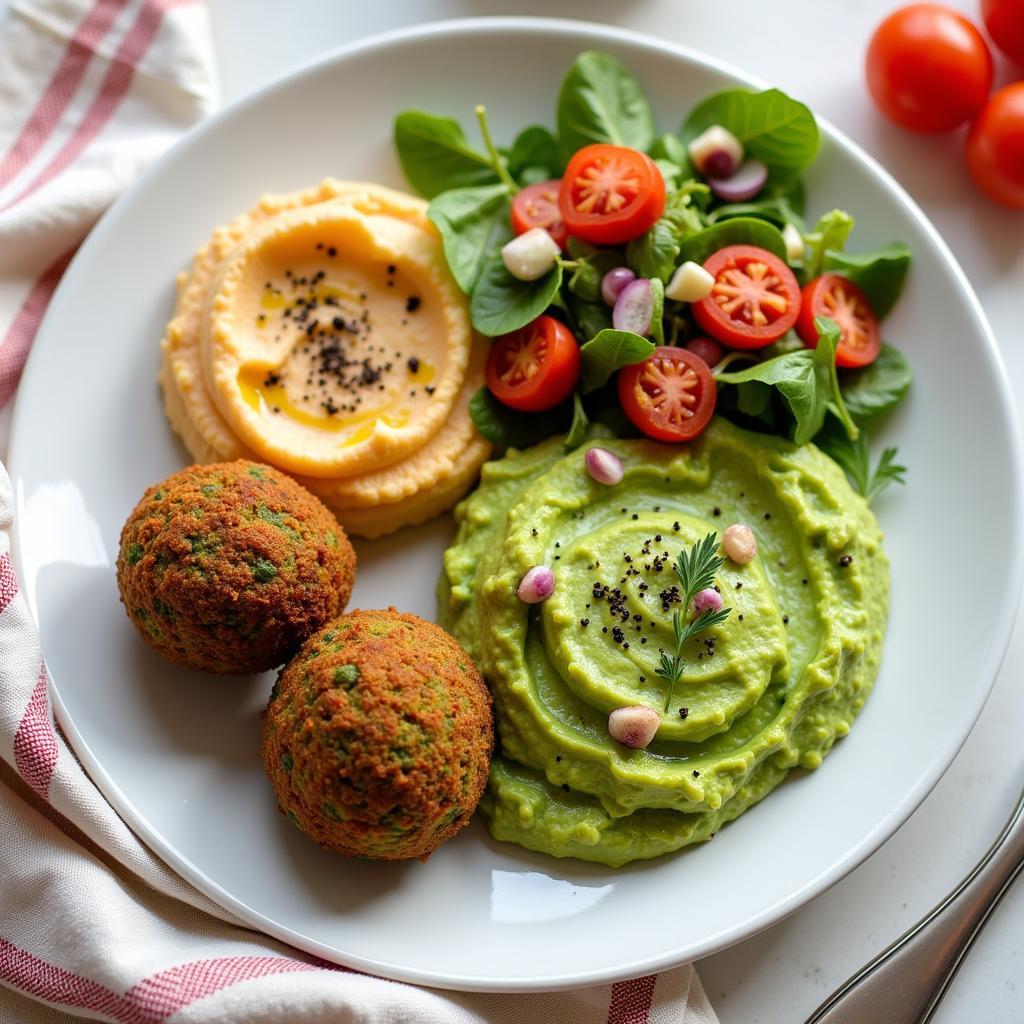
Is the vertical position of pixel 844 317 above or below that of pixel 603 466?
above

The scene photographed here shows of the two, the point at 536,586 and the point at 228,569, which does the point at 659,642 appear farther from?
the point at 228,569

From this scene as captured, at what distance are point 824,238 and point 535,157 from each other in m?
1.22

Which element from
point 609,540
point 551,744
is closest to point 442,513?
point 609,540

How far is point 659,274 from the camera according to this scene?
408 cm

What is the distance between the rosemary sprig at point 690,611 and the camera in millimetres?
3600

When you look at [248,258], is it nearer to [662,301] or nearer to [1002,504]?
[662,301]

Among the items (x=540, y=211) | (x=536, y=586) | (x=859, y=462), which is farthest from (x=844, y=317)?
(x=536, y=586)

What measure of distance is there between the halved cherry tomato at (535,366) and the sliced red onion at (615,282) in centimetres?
20

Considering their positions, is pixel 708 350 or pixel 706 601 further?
pixel 708 350

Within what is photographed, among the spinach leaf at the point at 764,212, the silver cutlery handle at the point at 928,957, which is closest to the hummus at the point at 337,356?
the spinach leaf at the point at 764,212

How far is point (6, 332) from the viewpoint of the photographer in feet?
14.4

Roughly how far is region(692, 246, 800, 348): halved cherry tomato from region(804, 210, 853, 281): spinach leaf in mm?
233

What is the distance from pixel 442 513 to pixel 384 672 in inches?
44.2

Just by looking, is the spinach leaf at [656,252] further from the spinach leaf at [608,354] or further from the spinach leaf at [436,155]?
the spinach leaf at [436,155]
